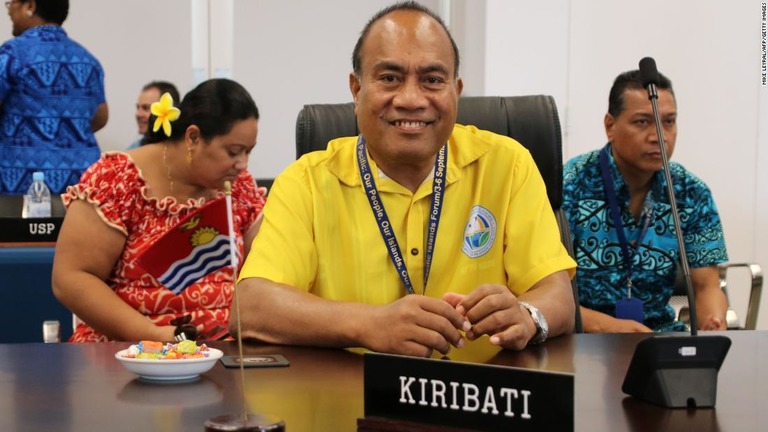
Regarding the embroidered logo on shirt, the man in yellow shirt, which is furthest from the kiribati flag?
the embroidered logo on shirt

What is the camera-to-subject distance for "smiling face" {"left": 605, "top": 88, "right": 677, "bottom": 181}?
3.20 m

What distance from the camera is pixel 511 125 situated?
7.79 ft

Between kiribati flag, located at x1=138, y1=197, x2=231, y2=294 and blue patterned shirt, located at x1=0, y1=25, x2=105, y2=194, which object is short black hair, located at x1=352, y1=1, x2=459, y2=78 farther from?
blue patterned shirt, located at x1=0, y1=25, x2=105, y2=194

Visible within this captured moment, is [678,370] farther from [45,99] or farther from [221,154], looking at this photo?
[45,99]

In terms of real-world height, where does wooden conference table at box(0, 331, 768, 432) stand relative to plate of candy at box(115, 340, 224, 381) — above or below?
below

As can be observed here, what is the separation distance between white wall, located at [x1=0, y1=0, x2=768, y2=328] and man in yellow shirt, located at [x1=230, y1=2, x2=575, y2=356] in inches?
147

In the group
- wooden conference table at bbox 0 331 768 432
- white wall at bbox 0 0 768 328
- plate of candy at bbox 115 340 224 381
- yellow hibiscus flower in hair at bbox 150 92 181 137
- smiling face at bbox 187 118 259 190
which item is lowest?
wooden conference table at bbox 0 331 768 432

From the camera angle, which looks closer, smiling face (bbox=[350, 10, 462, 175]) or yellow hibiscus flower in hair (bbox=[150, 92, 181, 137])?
smiling face (bbox=[350, 10, 462, 175])

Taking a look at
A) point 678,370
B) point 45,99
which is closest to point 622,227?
point 678,370

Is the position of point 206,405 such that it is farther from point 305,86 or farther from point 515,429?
point 305,86

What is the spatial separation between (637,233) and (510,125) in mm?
950

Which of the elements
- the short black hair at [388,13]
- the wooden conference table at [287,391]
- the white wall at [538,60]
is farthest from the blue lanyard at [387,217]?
the white wall at [538,60]

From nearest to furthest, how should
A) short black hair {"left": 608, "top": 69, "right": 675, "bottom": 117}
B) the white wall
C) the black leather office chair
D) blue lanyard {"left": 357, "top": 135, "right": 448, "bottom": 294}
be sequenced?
blue lanyard {"left": 357, "top": 135, "right": 448, "bottom": 294}, the black leather office chair, short black hair {"left": 608, "top": 69, "right": 675, "bottom": 117}, the white wall

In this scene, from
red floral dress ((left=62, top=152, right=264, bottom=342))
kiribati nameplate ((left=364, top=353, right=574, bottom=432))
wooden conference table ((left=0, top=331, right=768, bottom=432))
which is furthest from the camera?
red floral dress ((left=62, top=152, right=264, bottom=342))
